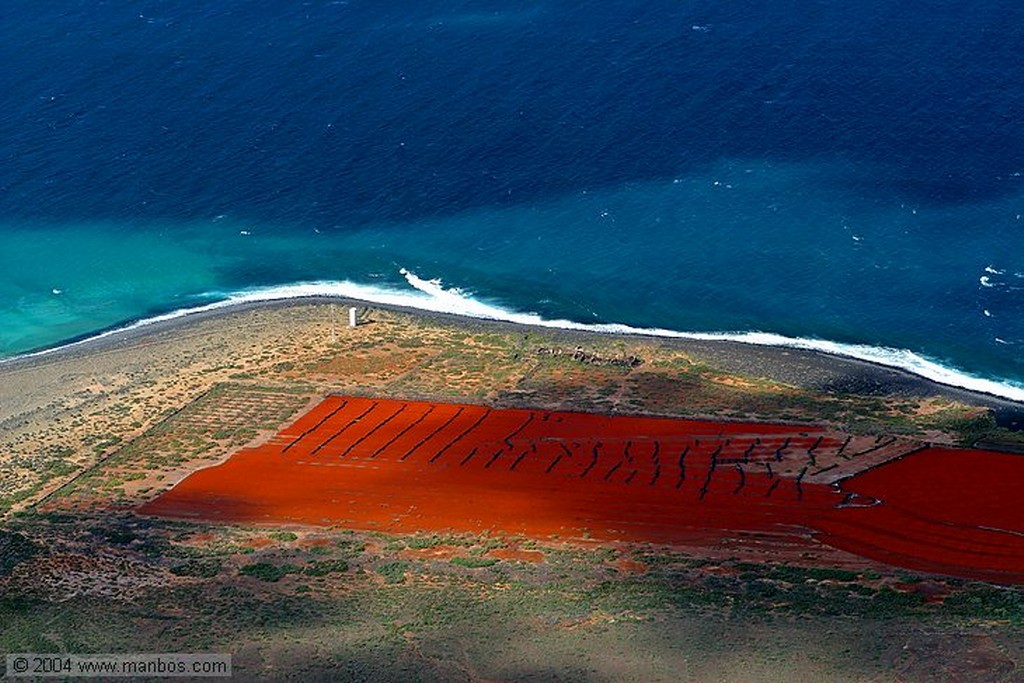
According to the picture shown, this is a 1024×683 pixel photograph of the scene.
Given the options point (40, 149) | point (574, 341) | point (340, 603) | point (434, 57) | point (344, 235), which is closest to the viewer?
point (340, 603)

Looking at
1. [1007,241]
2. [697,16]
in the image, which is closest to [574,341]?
[1007,241]

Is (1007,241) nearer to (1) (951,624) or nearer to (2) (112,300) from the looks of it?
(1) (951,624)

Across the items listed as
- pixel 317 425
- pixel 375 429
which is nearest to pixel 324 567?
pixel 375 429

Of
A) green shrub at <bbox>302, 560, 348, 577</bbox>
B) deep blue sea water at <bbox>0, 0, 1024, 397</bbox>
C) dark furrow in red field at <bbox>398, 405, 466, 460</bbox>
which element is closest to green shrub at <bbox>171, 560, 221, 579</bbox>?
green shrub at <bbox>302, 560, 348, 577</bbox>

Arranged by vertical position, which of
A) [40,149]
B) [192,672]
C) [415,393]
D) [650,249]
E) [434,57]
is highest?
[434,57]

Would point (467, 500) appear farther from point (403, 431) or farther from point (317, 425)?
point (317, 425)

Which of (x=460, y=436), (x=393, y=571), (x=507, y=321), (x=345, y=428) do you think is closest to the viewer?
(x=393, y=571)
